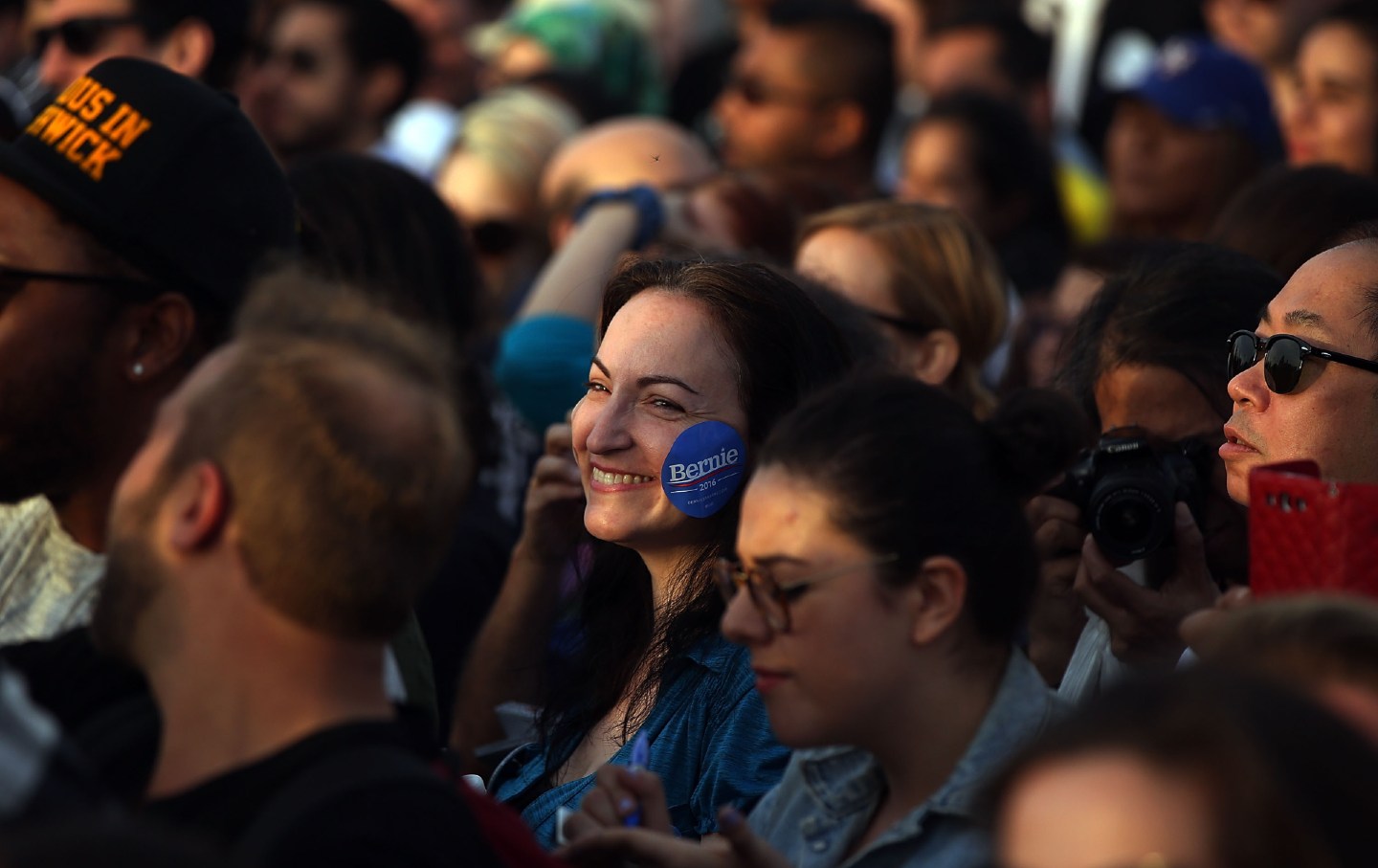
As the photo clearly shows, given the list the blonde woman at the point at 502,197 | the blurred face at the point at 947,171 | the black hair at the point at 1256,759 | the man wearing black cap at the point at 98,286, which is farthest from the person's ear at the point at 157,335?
the blurred face at the point at 947,171

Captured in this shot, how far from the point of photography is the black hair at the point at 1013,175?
21.4 ft

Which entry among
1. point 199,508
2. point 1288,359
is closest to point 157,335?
point 199,508

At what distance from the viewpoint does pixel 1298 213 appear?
398cm

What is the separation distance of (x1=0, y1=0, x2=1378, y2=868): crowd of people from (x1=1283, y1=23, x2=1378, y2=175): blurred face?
4.25 ft

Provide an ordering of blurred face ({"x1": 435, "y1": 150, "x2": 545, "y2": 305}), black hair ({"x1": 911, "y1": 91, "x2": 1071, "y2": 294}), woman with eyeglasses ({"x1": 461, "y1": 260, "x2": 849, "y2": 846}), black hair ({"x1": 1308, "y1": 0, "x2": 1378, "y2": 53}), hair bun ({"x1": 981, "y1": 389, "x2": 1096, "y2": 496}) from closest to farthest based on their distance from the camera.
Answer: hair bun ({"x1": 981, "y1": 389, "x2": 1096, "y2": 496}) < woman with eyeglasses ({"x1": 461, "y1": 260, "x2": 849, "y2": 846}) < black hair ({"x1": 1308, "y1": 0, "x2": 1378, "y2": 53}) < black hair ({"x1": 911, "y1": 91, "x2": 1071, "y2": 294}) < blurred face ({"x1": 435, "y1": 150, "x2": 545, "y2": 305})

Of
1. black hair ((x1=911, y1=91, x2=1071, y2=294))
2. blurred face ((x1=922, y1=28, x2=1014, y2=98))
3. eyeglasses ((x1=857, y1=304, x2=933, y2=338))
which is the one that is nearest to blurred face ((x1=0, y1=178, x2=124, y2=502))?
eyeglasses ((x1=857, y1=304, x2=933, y2=338))

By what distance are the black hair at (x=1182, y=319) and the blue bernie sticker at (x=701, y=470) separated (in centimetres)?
86

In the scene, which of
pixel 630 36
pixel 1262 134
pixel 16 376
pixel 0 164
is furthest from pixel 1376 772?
pixel 630 36

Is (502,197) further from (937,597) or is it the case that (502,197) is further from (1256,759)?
(1256,759)

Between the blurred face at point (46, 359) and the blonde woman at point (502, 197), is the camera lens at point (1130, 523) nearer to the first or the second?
the blurred face at point (46, 359)

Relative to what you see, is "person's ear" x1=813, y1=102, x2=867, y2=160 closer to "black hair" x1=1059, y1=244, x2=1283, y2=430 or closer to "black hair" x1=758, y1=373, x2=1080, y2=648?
"black hair" x1=1059, y1=244, x2=1283, y2=430

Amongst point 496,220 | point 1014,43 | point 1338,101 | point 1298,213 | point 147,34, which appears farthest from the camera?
point 1014,43

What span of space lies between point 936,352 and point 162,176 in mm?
2100

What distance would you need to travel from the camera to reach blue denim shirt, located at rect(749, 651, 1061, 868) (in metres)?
2.29
